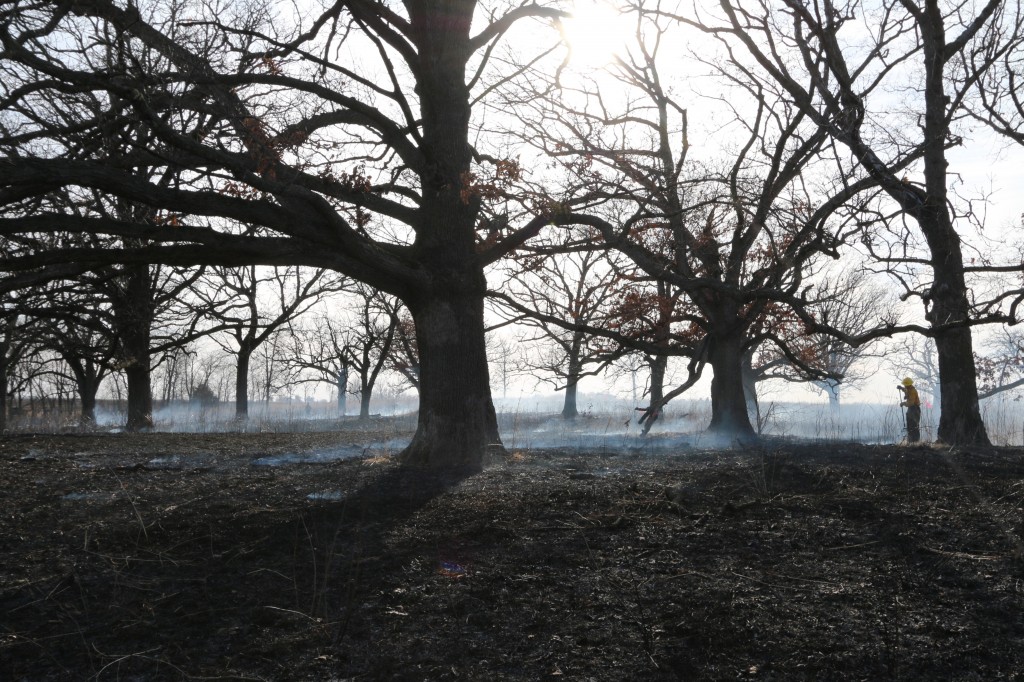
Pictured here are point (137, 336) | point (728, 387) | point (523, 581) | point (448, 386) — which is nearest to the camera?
point (523, 581)

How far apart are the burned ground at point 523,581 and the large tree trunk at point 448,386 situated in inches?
78.3

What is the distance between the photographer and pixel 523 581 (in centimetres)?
326

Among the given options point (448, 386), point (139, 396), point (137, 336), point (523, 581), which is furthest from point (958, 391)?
point (139, 396)

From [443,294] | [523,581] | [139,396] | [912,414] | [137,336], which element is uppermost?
[137,336]

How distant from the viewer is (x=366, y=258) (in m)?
7.11

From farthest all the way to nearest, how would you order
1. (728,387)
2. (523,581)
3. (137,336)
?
(137,336)
(728,387)
(523,581)

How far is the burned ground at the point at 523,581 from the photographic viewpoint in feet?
8.37

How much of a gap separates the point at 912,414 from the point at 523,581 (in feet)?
43.5

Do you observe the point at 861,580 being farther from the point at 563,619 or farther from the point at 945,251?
the point at 945,251

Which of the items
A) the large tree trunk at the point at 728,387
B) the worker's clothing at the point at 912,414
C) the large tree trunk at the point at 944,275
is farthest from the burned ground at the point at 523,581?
the worker's clothing at the point at 912,414

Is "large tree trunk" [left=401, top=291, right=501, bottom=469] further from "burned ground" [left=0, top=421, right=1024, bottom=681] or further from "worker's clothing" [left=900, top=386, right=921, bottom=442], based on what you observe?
"worker's clothing" [left=900, top=386, right=921, bottom=442]

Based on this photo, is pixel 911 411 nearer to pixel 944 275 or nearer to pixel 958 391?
pixel 958 391

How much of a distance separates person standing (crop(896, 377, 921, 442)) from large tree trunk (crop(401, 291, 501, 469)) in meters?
9.42

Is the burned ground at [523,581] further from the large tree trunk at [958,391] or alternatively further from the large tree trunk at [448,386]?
the large tree trunk at [958,391]
